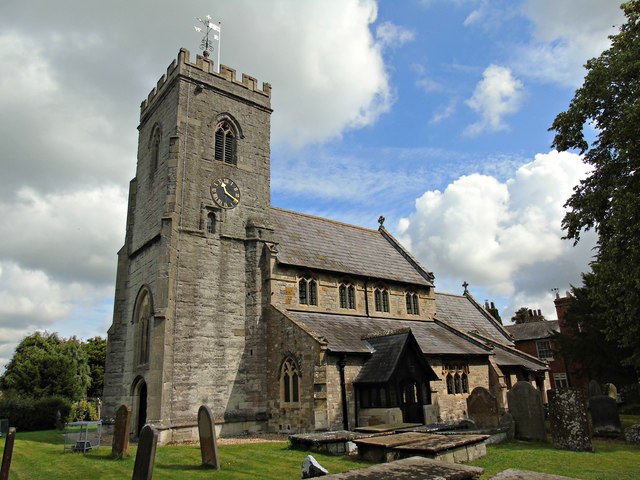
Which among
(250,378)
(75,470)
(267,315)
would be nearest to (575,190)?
(267,315)

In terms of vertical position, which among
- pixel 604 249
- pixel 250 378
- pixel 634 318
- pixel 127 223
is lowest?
pixel 250 378

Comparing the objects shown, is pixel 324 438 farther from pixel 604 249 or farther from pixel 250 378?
pixel 604 249

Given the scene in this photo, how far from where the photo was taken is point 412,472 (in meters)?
5.91

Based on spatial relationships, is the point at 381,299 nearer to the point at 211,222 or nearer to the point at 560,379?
the point at 211,222

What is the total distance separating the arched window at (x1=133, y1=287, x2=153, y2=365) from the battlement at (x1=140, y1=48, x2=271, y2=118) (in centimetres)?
1168

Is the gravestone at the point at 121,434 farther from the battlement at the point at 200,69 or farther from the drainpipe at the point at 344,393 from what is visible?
the battlement at the point at 200,69

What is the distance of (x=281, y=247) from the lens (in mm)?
23969

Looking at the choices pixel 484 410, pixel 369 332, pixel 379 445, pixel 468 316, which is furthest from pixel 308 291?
pixel 468 316

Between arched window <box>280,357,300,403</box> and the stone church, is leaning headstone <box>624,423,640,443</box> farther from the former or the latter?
arched window <box>280,357,300,403</box>

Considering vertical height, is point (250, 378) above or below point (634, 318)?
below

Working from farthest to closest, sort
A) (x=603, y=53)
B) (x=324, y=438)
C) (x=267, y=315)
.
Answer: (x=267, y=315) → (x=603, y=53) → (x=324, y=438)

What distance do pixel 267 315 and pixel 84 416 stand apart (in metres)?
15.4

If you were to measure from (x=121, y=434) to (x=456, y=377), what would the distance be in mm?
17257

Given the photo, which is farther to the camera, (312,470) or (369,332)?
(369,332)
